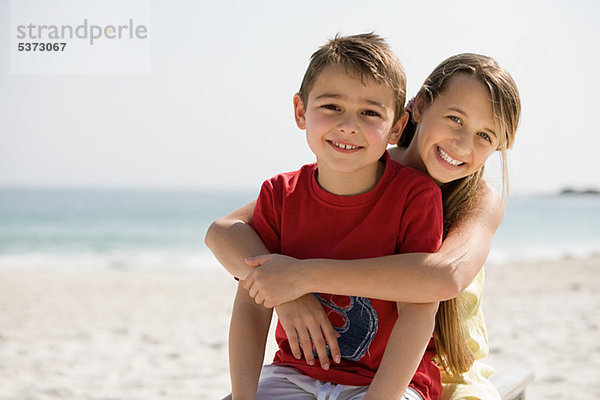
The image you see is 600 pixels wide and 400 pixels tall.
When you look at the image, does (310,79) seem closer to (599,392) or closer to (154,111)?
(599,392)

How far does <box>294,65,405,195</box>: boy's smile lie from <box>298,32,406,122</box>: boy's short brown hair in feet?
0.07

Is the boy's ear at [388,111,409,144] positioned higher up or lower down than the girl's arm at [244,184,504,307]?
higher up

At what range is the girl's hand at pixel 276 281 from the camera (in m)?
1.72

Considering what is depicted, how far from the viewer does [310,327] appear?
5.78 feet

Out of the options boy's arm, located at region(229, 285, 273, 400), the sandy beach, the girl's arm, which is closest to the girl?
the girl's arm

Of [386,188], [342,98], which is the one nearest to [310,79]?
[342,98]

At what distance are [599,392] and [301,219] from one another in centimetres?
339

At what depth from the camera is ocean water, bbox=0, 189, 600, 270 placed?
1752cm

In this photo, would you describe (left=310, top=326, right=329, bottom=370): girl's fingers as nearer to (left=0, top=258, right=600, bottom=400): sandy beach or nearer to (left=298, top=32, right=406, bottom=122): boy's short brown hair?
(left=298, top=32, right=406, bottom=122): boy's short brown hair

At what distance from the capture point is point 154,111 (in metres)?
43.4

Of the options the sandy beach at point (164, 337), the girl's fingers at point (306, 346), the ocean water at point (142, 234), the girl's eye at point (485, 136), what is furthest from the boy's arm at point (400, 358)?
the ocean water at point (142, 234)

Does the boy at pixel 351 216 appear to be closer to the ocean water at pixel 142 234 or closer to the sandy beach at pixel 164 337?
the sandy beach at pixel 164 337

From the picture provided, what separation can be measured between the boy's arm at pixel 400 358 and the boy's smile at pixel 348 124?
45 centimetres

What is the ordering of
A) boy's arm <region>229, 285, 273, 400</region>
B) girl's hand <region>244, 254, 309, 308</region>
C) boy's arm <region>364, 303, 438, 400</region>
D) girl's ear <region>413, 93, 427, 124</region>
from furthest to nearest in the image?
girl's ear <region>413, 93, 427, 124</region> < boy's arm <region>229, 285, 273, 400</region> < girl's hand <region>244, 254, 309, 308</region> < boy's arm <region>364, 303, 438, 400</region>
